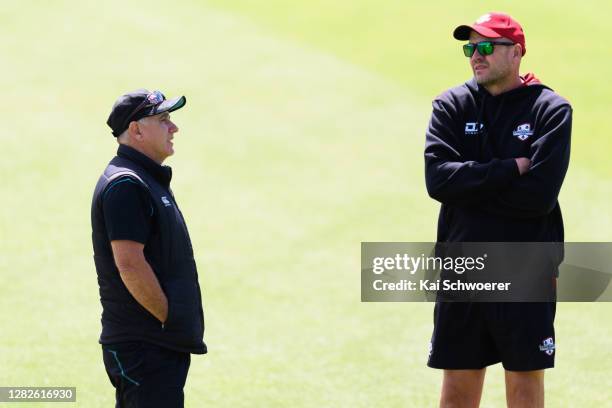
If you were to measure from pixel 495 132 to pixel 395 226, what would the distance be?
4298mm

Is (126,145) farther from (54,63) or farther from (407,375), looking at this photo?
(54,63)

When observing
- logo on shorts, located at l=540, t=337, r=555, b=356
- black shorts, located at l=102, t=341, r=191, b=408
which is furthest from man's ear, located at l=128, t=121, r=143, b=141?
logo on shorts, located at l=540, t=337, r=555, b=356

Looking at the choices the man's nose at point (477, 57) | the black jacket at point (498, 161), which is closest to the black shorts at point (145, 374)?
the black jacket at point (498, 161)

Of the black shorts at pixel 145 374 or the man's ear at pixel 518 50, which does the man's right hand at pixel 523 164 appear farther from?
the black shorts at pixel 145 374

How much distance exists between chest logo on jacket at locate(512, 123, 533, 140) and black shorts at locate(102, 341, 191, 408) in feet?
5.99

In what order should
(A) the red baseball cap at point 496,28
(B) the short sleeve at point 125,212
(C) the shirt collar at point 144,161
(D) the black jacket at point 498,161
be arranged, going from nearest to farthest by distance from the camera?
1. (B) the short sleeve at point 125,212
2. (C) the shirt collar at point 144,161
3. (D) the black jacket at point 498,161
4. (A) the red baseball cap at point 496,28

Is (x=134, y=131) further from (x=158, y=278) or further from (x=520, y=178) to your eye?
(x=520, y=178)

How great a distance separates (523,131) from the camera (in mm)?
5059

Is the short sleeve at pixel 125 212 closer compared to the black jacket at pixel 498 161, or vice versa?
the short sleeve at pixel 125 212

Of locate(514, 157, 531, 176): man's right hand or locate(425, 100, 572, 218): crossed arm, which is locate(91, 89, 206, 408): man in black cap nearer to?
locate(425, 100, 572, 218): crossed arm

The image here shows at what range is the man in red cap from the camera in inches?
196

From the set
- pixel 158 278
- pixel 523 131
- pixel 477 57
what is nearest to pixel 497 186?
pixel 523 131

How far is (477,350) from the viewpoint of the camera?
16.8 ft

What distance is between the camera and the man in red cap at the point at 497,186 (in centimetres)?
498
